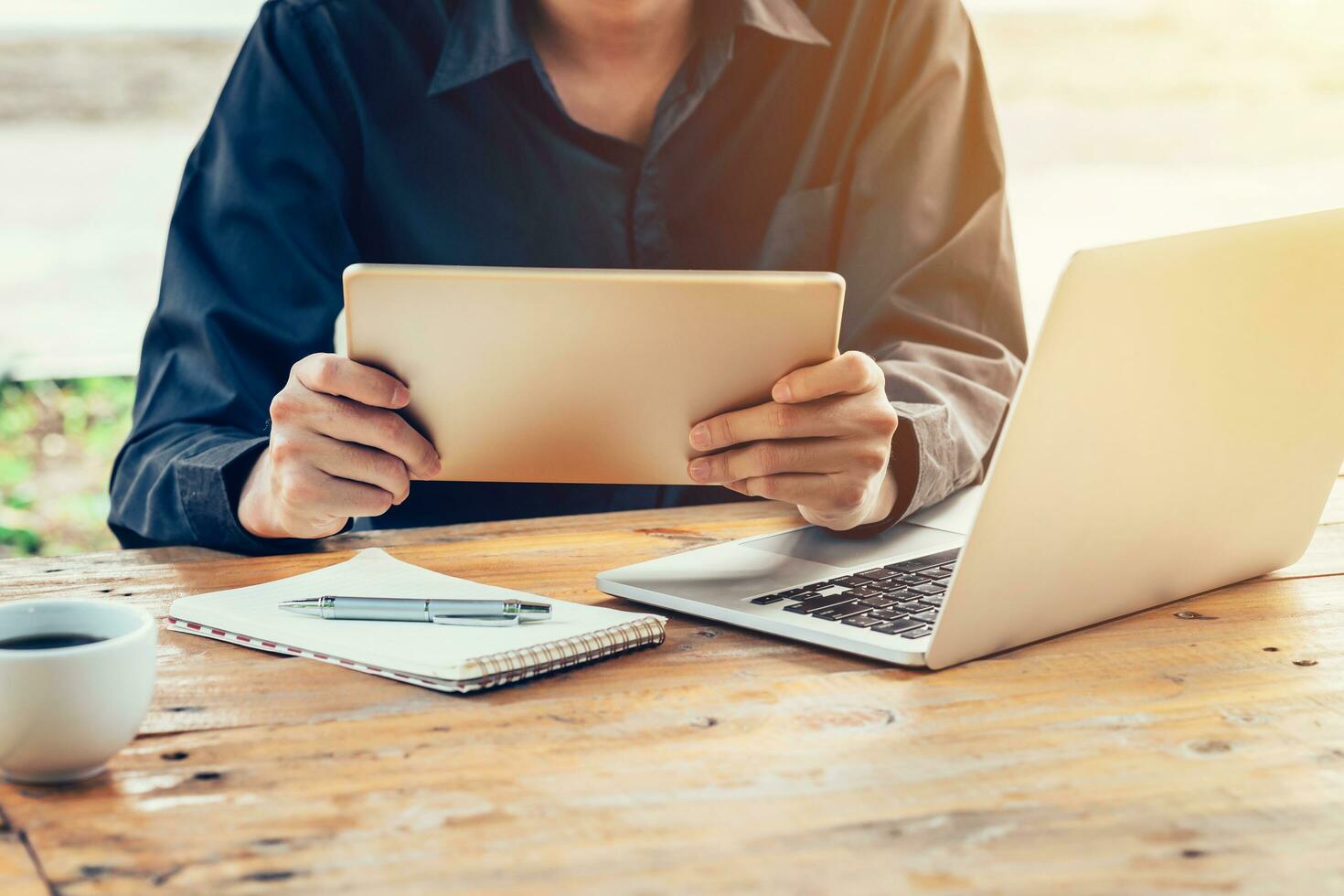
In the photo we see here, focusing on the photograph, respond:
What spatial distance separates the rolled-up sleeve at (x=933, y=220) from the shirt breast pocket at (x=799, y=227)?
3 cm

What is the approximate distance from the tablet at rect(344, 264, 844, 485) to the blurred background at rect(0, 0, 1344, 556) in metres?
1.48

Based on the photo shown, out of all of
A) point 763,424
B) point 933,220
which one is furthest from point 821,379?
point 933,220

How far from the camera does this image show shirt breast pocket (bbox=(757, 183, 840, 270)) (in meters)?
1.65

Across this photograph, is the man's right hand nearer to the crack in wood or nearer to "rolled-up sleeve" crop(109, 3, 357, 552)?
"rolled-up sleeve" crop(109, 3, 357, 552)

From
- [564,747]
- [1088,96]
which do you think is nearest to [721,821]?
[564,747]

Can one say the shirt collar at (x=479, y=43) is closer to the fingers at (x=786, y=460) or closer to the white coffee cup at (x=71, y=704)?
the fingers at (x=786, y=460)

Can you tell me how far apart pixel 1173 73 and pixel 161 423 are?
2778mm

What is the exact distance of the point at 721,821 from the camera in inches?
25.0

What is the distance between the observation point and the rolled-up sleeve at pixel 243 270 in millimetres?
1342

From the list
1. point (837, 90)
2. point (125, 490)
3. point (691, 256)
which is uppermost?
point (837, 90)

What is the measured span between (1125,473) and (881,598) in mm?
195

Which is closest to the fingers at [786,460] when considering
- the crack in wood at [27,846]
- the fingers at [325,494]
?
the fingers at [325,494]

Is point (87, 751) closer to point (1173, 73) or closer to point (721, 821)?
point (721, 821)

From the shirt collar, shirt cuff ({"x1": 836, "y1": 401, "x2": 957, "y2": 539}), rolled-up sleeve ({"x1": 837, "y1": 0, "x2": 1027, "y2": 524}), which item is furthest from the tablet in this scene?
the shirt collar
